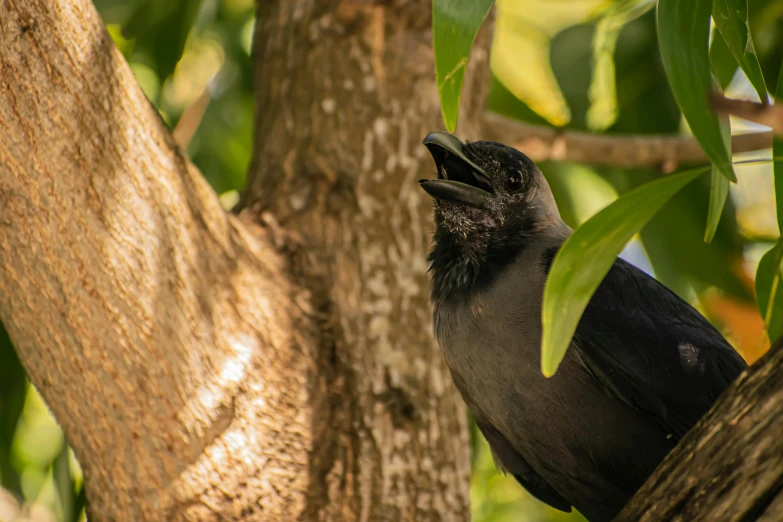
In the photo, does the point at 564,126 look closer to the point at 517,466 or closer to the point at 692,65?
the point at 517,466

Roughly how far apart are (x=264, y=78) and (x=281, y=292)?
1.02 meters

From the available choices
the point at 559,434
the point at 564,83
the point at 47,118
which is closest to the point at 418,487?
the point at 559,434

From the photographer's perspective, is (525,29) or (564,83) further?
(525,29)

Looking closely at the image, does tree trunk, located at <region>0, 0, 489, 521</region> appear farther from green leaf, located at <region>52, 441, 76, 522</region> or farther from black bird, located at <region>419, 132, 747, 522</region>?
green leaf, located at <region>52, 441, 76, 522</region>

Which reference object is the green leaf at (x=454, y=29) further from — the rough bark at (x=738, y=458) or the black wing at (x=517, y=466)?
the black wing at (x=517, y=466)

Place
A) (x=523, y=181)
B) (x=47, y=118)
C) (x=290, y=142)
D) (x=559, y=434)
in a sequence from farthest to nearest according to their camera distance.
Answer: (x=290, y=142) → (x=523, y=181) → (x=559, y=434) → (x=47, y=118)

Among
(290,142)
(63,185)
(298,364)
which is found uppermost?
(63,185)

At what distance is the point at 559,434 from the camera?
2299mm

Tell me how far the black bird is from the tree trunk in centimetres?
29

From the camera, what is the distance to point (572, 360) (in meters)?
2.29

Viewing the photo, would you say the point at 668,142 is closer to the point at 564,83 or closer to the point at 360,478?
the point at 564,83

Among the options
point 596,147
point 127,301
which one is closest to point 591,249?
point 127,301

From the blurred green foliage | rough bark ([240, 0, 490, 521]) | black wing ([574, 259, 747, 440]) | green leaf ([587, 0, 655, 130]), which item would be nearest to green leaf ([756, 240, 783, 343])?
black wing ([574, 259, 747, 440])

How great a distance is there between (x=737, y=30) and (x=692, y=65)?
21 cm
